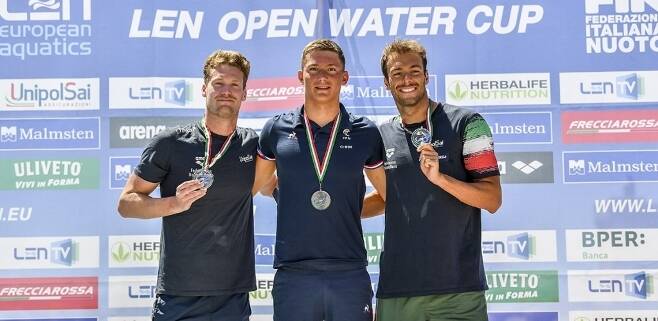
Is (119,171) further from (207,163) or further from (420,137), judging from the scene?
(420,137)

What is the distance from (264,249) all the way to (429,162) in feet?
5.91

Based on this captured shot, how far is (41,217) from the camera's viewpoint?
4.14 meters

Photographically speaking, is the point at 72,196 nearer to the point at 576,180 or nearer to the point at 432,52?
the point at 432,52

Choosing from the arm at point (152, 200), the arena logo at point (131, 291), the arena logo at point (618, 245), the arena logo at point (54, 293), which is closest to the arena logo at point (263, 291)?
the arena logo at point (131, 291)

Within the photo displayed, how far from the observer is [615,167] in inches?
162

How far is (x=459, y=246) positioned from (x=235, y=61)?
127cm

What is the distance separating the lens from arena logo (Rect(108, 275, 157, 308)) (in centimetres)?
414

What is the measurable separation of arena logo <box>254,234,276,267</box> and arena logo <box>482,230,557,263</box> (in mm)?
1386

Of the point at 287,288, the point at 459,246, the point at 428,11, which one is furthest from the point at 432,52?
the point at 287,288

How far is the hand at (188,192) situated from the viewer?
265 cm

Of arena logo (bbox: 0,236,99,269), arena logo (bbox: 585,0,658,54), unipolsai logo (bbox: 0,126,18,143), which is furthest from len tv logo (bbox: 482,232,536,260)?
unipolsai logo (bbox: 0,126,18,143)

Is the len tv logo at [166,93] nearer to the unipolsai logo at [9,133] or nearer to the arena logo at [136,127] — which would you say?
the arena logo at [136,127]

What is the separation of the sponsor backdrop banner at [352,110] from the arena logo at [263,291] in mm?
14

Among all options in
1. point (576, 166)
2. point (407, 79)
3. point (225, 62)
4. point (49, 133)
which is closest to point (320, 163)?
point (407, 79)
